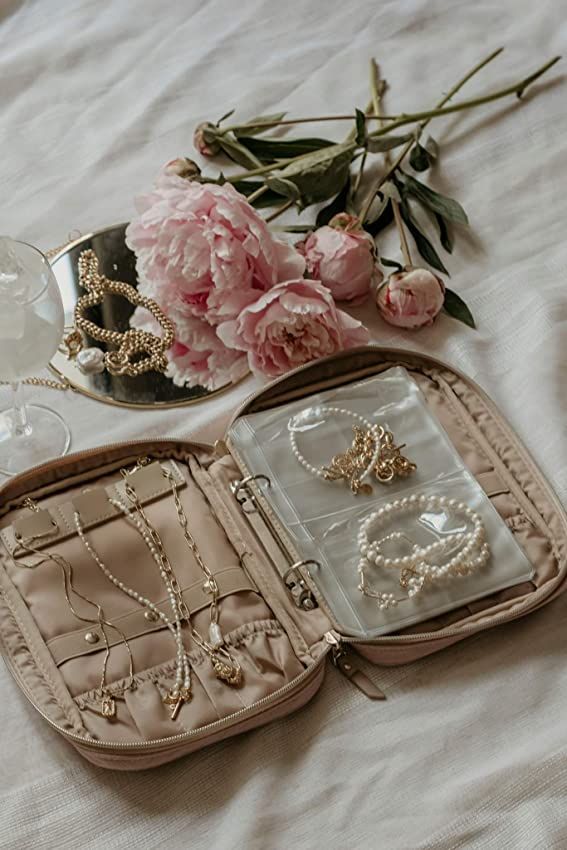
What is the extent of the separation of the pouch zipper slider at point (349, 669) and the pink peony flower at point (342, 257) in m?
0.34

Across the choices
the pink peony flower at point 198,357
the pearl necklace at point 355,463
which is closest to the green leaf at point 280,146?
the pink peony flower at point 198,357

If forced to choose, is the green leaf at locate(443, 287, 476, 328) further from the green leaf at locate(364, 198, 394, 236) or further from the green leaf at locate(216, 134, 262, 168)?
the green leaf at locate(216, 134, 262, 168)

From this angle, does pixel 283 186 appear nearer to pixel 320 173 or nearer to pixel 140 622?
pixel 320 173

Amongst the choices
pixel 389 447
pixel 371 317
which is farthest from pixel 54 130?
pixel 389 447

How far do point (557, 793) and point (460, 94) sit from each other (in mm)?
775

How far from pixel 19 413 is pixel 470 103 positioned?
2.00 feet

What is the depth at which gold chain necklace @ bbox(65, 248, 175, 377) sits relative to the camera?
36.1 inches

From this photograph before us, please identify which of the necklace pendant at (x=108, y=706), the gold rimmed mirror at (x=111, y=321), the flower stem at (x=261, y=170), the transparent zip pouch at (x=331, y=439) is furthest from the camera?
the flower stem at (x=261, y=170)

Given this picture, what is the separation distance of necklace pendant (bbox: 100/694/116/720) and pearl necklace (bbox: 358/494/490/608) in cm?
19

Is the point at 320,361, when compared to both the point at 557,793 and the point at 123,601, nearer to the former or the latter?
the point at 123,601

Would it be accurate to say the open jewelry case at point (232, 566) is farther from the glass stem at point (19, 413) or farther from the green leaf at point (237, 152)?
the green leaf at point (237, 152)

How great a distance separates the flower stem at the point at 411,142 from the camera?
101cm

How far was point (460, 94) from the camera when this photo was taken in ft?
3.82

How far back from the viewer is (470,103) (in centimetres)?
113
